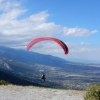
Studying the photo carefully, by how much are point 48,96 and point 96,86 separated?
5.56 m

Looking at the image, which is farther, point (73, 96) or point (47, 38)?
point (73, 96)

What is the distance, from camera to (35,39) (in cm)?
2614

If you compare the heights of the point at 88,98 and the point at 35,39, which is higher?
the point at 35,39

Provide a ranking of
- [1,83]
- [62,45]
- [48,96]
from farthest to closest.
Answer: [1,83] < [48,96] < [62,45]

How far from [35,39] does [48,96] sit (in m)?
6.97

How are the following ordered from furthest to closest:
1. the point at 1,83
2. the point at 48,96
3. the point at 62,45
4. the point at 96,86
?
the point at 1,83
the point at 48,96
the point at 96,86
the point at 62,45

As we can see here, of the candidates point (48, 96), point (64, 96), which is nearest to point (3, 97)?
point (48, 96)

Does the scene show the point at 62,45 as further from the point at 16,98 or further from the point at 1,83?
the point at 1,83

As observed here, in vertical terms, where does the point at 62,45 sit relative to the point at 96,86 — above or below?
above

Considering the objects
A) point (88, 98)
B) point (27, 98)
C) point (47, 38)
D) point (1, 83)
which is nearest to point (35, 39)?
point (47, 38)

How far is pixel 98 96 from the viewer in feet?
84.9

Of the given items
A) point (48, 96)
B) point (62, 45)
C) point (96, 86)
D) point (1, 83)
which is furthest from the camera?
point (1, 83)

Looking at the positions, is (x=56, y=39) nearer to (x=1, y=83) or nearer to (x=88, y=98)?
(x=88, y=98)

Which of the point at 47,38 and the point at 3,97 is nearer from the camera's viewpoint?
the point at 47,38
